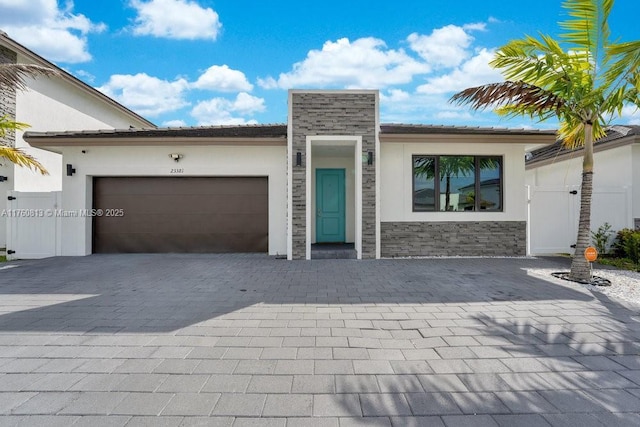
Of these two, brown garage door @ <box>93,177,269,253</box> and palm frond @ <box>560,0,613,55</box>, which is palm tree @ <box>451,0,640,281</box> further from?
brown garage door @ <box>93,177,269,253</box>

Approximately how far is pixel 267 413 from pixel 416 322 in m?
2.29

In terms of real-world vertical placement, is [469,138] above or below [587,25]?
below

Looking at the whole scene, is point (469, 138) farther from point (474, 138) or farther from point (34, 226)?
point (34, 226)

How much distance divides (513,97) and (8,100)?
44.9 feet

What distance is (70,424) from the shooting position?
79.8 inches

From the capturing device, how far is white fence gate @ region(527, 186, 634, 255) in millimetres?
8695

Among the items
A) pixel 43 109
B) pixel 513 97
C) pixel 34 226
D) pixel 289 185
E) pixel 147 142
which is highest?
pixel 43 109

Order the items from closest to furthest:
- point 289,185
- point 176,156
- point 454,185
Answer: point 289,185
point 454,185
point 176,156

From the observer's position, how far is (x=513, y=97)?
19.3 ft

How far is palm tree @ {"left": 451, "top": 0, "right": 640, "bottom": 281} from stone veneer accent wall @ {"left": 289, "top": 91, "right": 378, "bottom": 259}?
258 centimetres

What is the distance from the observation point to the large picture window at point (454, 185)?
8.65 metres

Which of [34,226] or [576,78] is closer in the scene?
[576,78]

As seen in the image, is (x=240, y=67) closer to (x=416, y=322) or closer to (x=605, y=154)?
(x=416, y=322)

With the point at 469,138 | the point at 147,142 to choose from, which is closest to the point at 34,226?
the point at 147,142
